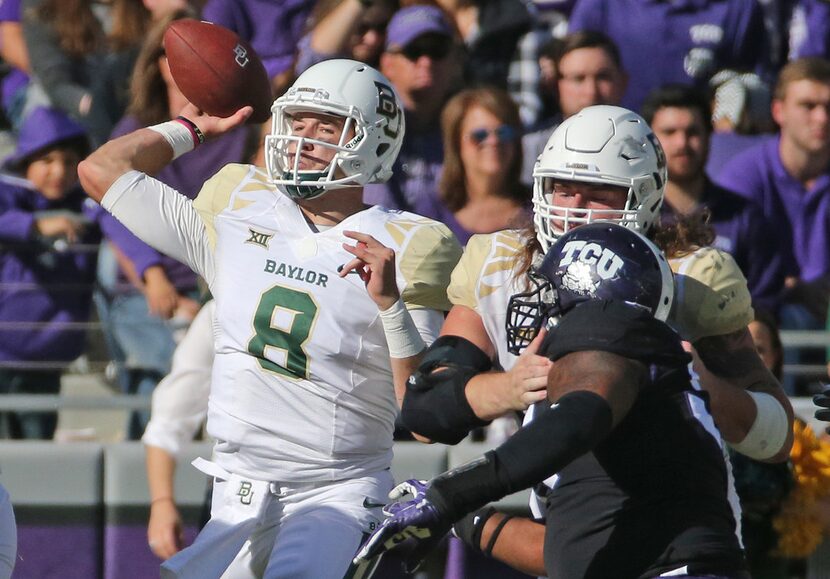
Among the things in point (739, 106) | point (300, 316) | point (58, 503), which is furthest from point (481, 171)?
point (300, 316)

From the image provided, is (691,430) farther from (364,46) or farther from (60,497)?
(364,46)

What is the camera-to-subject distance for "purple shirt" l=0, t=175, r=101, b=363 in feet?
20.1

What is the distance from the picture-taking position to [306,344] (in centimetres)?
397

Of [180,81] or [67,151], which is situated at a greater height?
[180,81]

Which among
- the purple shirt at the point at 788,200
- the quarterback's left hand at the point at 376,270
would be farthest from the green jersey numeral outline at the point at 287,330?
the purple shirt at the point at 788,200

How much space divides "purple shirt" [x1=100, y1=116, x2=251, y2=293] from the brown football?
1601 millimetres

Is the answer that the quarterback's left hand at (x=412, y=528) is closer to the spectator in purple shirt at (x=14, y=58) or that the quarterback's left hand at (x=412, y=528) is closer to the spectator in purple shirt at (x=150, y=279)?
the spectator in purple shirt at (x=150, y=279)

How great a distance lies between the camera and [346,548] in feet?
12.5

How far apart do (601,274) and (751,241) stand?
3214 mm

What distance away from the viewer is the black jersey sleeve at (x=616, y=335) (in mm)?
2834

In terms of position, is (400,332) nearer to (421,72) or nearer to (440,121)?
(440,121)

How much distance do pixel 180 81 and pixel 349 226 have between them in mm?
796

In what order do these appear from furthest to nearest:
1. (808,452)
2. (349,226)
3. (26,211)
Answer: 1. (26,211)
2. (808,452)
3. (349,226)

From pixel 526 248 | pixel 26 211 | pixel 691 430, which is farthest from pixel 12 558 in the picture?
pixel 26 211
